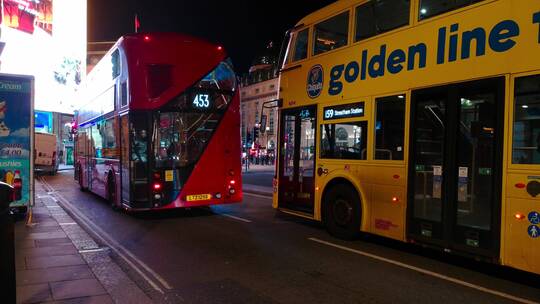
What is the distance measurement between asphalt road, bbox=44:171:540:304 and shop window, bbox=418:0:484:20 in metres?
3.72

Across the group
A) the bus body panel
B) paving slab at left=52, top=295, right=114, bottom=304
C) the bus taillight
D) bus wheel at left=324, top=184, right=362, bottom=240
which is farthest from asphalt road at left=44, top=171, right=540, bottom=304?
the bus body panel

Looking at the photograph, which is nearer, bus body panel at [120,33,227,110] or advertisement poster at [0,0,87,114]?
bus body panel at [120,33,227,110]

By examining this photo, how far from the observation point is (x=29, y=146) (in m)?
10.5

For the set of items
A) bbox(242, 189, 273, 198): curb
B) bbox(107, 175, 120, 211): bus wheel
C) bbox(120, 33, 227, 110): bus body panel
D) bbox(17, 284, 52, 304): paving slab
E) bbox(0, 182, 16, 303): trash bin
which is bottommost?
bbox(242, 189, 273, 198): curb

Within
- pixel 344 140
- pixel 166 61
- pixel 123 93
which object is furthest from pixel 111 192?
pixel 344 140

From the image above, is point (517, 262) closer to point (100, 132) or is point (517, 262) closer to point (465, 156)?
point (465, 156)

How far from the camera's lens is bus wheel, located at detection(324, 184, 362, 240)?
809 cm

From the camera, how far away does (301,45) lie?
32.3ft

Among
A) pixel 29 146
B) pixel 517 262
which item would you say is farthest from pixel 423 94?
pixel 29 146

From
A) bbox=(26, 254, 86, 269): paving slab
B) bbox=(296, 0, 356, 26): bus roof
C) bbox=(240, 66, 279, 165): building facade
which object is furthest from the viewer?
bbox=(240, 66, 279, 165): building facade

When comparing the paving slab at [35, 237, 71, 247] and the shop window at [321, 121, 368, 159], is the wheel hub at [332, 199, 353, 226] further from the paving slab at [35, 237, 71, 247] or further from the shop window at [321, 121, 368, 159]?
the paving slab at [35, 237, 71, 247]

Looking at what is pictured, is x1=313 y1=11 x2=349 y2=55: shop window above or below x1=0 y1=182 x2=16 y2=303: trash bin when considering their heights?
above

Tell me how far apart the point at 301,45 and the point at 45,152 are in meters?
26.6

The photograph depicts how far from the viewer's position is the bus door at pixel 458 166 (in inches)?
229
